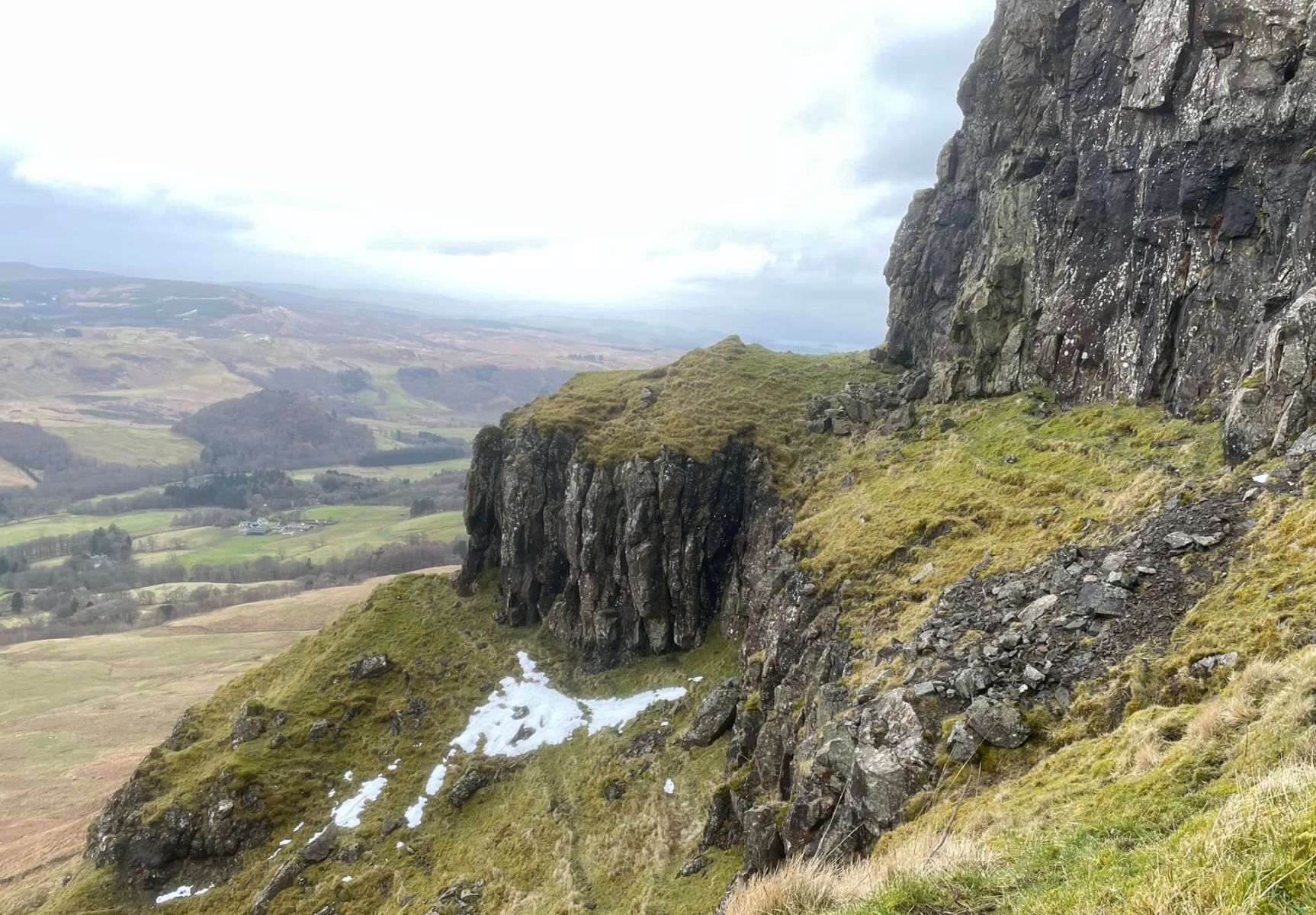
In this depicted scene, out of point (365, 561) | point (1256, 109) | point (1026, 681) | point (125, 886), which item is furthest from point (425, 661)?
point (365, 561)

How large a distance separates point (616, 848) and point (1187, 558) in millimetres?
30488

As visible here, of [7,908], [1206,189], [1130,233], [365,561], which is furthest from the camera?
[365,561]

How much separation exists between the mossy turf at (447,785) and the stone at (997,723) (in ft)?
49.6

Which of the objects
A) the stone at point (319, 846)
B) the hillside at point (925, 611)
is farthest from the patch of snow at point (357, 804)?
the stone at point (319, 846)

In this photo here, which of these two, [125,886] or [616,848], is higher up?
[616,848]

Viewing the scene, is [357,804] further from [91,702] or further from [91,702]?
[91,702]

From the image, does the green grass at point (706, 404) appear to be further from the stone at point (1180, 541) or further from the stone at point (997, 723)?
the stone at point (997, 723)

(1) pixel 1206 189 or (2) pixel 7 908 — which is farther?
(2) pixel 7 908

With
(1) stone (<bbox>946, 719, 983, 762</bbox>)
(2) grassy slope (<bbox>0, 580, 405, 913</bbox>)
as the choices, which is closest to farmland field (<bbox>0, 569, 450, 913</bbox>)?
(2) grassy slope (<bbox>0, 580, 405, 913</bbox>)

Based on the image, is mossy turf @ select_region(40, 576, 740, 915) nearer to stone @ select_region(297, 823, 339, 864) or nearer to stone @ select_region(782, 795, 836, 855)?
stone @ select_region(297, 823, 339, 864)

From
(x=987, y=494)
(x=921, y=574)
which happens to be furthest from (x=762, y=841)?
(x=987, y=494)

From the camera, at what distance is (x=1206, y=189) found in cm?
3669

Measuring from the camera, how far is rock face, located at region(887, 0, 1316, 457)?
32469 mm

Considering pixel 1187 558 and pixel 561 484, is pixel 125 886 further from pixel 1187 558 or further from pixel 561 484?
pixel 1187 558
